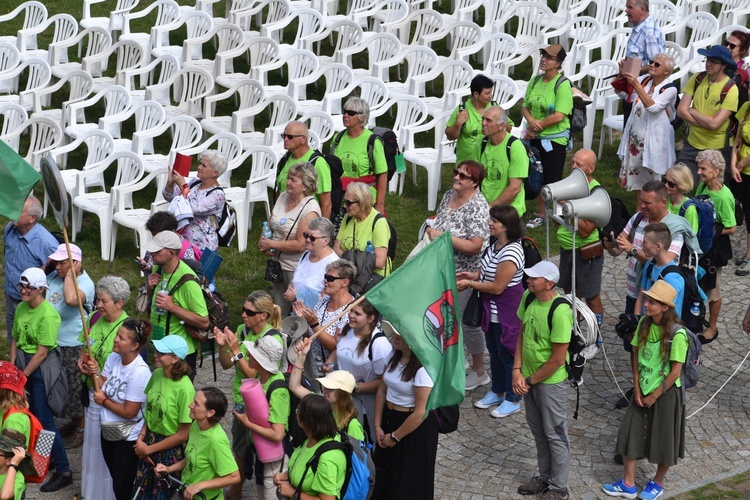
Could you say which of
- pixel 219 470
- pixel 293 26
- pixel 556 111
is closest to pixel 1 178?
pixel 219 470

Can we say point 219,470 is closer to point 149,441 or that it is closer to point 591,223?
point 149,441

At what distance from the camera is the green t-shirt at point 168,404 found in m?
8.11

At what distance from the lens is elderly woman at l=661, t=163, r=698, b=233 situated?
32.5 feet

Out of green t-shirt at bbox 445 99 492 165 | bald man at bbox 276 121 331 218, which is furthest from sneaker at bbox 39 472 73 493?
green t-shirt at bbox 445 99 492 165

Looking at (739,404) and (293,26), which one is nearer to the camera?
(739,404)

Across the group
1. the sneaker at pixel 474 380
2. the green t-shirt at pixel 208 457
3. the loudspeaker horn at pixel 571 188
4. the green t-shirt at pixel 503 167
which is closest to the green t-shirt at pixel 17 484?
the green t-shirt at pixel 208 457

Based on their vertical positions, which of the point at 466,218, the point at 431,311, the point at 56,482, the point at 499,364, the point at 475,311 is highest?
the point at 431,311

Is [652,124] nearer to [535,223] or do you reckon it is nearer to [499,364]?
[535,223]

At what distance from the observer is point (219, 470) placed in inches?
306

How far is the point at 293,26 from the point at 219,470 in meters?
12.3

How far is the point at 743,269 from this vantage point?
12.1 metres

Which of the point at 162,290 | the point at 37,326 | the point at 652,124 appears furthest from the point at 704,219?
the point at 37,326

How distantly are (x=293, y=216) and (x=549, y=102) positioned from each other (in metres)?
3.16

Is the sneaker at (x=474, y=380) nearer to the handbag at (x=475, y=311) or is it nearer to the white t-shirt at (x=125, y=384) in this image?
the handbag at (x=475, y=311)
